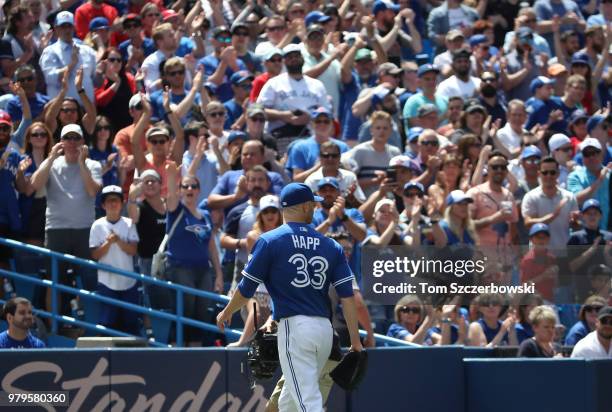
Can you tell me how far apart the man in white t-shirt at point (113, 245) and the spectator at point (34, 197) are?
77 cm

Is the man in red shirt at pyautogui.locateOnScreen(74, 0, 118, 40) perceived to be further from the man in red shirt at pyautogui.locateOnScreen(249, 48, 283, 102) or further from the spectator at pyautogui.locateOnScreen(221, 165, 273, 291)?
the spectator at pyautogui.locateOnScreen(221, 165, 273, 291)

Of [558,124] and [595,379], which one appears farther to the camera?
[558,124]

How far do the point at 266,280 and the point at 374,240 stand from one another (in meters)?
4.19

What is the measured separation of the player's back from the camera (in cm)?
1063

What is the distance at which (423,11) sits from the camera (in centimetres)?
2139

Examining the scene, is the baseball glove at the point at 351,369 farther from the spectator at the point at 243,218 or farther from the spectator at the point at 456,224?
the spectator at the point at 456,224

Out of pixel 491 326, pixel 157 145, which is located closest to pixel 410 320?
pixel 491 326

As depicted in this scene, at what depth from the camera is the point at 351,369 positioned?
431 inches

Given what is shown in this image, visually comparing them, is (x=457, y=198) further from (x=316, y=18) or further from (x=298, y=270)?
(x=298, y=270)

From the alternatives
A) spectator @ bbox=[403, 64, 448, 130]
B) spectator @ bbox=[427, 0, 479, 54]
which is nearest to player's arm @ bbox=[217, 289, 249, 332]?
spectator @ bbox=[403, 64, 448, 130]

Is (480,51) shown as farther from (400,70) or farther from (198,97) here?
(198,97)

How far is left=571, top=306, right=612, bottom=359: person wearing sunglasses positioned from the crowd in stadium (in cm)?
2

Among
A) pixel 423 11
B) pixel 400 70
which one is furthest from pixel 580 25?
pixel 400 70

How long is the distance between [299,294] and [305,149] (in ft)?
18.0
